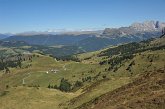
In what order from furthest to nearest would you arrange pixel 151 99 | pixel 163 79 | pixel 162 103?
pixel 163 79 → pixel 151 99 → pixel 162 103

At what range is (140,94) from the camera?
320ft

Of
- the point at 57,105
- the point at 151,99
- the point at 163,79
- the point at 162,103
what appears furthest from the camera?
the point at 57,105

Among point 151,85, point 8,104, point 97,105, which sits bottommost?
point 8,104

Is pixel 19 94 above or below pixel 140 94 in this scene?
below

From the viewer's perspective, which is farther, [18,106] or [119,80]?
[119,80]

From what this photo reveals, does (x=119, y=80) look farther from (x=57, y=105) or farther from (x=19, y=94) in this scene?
(x=19, y=94)

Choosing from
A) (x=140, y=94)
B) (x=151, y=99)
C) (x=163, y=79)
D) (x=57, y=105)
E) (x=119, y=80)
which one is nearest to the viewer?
(x=151, y=99)

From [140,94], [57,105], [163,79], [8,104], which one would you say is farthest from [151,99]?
[8,104]

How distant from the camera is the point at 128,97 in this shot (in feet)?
323

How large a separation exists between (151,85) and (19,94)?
→ 9726 centimetres

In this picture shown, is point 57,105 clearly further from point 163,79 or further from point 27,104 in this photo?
point 163,79

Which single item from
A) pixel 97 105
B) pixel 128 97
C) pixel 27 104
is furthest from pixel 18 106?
pixel 128 97

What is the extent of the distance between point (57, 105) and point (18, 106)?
18.4 metres

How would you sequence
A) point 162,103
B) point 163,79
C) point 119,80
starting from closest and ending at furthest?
point 162,103 → point 163,79 → point 119,80
